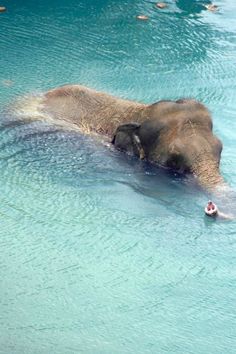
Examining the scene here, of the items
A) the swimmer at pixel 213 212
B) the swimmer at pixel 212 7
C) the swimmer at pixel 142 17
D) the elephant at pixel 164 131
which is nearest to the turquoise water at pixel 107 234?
the swimmer at pixel 213 212

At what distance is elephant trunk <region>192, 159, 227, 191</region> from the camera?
8.95 metres

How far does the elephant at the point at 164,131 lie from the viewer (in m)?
9.22

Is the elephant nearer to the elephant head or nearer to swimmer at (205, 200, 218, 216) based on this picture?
the elephant head

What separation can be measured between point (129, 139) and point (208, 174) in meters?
1.17

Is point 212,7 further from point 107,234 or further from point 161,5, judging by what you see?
point 107,234

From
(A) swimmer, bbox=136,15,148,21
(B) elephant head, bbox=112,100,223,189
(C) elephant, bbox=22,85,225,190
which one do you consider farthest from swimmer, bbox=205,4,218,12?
(B) elephant head, bbox=112,100,223,189

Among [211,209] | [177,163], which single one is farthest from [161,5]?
[211,209]

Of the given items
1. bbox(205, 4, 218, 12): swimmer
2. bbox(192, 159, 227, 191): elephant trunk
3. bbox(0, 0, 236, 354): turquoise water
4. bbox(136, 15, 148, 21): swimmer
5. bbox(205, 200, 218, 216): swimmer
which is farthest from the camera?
bbox(205, 4, 218, 12): swimmer

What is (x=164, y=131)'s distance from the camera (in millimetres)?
9484

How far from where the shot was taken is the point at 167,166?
941 centimetres

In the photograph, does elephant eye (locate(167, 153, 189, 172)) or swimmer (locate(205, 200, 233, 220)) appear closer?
swimmer (locate(205, 200, 233, 220))

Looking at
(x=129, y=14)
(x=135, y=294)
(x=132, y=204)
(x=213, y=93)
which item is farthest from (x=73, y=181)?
(x=129, y=14)

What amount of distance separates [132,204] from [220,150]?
1.30 metres

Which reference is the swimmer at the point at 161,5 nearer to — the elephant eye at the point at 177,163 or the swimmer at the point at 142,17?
the swimmer at the point at 142,17
